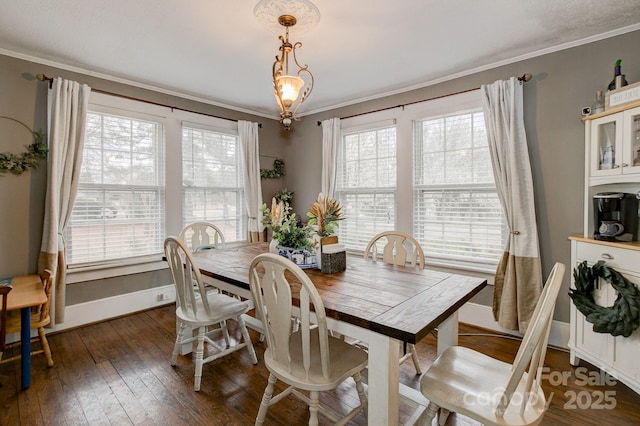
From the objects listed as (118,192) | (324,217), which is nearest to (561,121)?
(324,217)

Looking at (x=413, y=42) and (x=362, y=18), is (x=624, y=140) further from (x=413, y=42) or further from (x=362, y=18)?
(x=362, y=18)

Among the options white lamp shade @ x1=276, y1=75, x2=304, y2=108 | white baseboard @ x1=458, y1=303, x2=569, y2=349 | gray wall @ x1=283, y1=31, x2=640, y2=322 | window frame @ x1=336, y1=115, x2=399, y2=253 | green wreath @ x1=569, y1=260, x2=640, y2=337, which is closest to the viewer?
green wreath @ x1=569, y1=260, x2=640, y2=337

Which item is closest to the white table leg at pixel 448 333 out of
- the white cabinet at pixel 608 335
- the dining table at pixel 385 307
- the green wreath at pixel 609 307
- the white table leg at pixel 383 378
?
the dining table at pixel 385 307

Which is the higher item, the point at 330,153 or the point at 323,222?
the point at 330,153

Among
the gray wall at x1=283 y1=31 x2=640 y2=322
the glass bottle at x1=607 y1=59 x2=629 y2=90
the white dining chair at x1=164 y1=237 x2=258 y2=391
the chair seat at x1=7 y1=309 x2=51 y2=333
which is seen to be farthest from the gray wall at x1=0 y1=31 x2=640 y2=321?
the white dining chair at x1=164 y1=237 x2=258 y2=391

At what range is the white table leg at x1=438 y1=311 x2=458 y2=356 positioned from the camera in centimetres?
176

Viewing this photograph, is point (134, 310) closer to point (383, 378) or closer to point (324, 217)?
point (324, 217)

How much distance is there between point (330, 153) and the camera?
411cm

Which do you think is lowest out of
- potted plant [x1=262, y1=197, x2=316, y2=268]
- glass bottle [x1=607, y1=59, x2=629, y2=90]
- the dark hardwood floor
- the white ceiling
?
the dark hardwood floor

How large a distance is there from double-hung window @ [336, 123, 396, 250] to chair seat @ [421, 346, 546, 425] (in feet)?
7.51

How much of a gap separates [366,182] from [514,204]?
1667 millimetres

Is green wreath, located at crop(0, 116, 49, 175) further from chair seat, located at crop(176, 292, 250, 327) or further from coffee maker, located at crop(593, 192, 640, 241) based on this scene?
coffee maker, located at crop(593, 192, 640, 241)

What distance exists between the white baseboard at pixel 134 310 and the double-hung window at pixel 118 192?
447 mm

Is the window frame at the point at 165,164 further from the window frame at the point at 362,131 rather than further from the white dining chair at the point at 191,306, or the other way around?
the window frame at the point at 362,131
